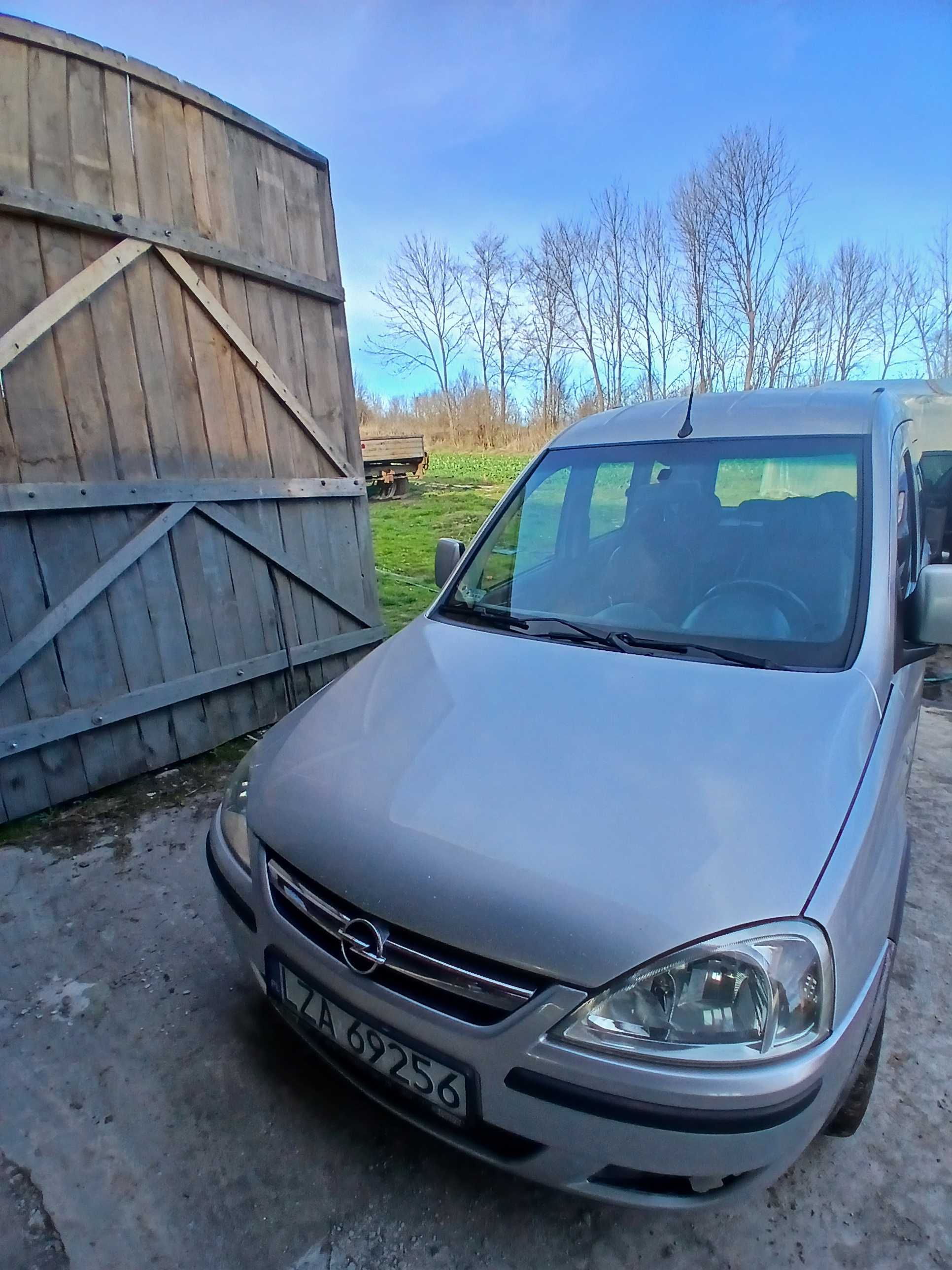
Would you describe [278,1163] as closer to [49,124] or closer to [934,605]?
[934,605]

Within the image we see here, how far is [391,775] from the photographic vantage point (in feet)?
5.29

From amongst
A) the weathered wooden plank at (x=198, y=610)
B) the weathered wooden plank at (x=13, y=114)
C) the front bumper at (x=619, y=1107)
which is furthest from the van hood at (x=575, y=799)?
the weathered wooden plank at (x=13, y=114)

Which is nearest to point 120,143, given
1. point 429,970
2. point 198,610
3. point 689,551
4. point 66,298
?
point 66,298

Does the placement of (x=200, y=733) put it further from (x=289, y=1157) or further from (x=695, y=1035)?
(x=695, y=1035)

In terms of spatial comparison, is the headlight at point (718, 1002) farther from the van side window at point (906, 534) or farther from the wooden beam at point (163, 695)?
the wooden beam at point (163, 695)

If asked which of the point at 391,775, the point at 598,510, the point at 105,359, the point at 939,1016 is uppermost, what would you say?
the point at 105,359

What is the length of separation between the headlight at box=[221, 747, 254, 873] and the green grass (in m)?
3.80

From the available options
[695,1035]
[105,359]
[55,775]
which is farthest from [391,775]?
[105,359]

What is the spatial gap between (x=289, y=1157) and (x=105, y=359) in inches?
137

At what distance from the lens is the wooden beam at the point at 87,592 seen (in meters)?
3.22

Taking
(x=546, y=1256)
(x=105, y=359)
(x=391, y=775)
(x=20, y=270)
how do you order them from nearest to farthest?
(x=546, y=1256), (x=391, y=775), (x=20, y=270), (x=105, y=359)

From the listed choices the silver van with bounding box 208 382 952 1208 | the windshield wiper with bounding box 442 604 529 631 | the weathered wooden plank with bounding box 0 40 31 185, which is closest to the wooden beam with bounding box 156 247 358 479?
the weathered wooden plank with bounding box 0 40 31 185

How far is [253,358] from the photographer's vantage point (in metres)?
4.08

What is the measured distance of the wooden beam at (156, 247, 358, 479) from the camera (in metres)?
3.67
